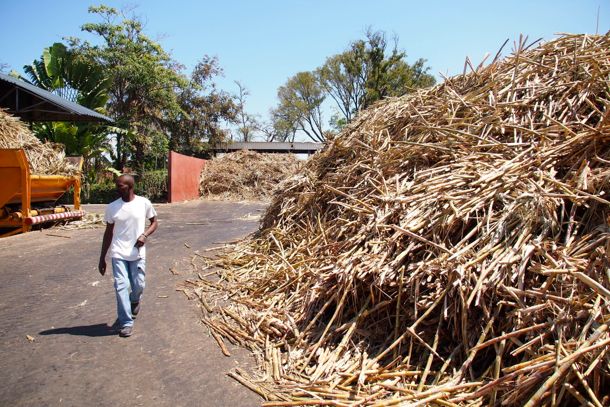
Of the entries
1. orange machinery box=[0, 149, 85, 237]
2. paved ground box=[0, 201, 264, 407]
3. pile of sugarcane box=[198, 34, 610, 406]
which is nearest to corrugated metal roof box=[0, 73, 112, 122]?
orange machinery box=[0, 149, 85, 237]

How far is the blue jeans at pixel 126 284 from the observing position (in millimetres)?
4129

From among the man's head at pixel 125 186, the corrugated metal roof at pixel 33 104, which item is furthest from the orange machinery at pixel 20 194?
the man's head at pixel 125 186

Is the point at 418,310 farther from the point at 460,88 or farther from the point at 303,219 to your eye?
the point at 460,88

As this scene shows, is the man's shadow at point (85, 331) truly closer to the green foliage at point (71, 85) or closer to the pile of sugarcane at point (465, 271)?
the pile of sugarcane at point (465, 271)

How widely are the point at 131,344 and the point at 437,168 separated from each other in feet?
11.7

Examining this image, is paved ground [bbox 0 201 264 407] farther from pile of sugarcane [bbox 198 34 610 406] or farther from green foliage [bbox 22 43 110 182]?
green foliage [bbox 22 43 110 182]

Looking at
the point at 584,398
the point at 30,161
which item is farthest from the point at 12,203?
the point at 584,398

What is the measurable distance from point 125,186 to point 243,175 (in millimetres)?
19975

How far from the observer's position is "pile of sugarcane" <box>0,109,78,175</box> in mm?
10055

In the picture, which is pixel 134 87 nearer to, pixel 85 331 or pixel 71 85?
pixel 71 85

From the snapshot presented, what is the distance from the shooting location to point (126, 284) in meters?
4.23

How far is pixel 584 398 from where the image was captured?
2.35 metres

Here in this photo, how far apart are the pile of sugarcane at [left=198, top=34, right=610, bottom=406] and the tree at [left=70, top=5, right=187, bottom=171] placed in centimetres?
1945

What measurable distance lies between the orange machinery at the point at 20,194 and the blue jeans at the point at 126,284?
20.3 feet
